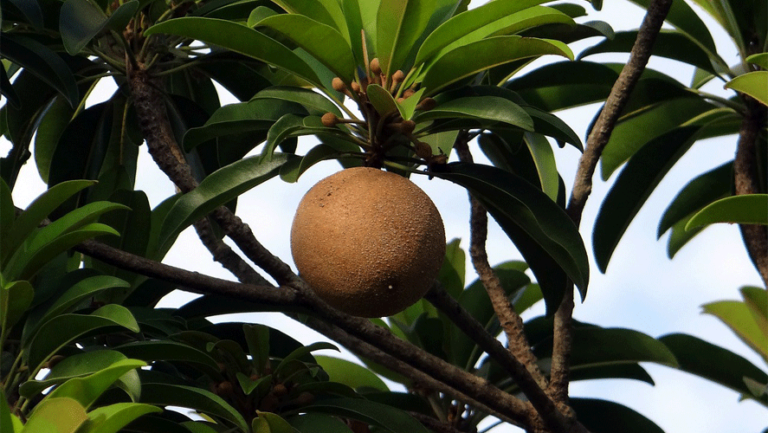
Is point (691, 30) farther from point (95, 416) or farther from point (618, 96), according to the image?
point (95, 416)

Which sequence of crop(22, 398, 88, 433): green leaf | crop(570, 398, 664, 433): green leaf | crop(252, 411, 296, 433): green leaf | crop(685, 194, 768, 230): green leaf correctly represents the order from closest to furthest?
crop(22, 398, 88, 433): green leaf, crop(685, 194, 768, 230): green leaf, crop(252, 411, 296, 433): green leaf, crop(570, 398, 664, 433): green leaf

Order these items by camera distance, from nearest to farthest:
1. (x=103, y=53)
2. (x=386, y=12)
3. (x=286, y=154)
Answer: (x=386, y=12) → (x=286, y=154) → (x=103, y=53)

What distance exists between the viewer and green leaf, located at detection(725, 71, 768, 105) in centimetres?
151

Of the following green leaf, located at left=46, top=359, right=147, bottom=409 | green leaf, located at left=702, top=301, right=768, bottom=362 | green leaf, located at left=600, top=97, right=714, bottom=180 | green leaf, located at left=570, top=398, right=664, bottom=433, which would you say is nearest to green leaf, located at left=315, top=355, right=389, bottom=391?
green leaf, located at left=570, top=398, right=664, bottom=433

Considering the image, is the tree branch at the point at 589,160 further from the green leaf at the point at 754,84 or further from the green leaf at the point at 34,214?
the green leaf at the point at 34,214

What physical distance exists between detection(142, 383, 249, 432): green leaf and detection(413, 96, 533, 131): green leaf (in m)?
0.63

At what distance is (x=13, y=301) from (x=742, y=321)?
1.36m

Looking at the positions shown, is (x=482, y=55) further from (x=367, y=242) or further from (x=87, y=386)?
(x=87, y=386)

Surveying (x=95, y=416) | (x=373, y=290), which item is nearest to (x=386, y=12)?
(x=373, y=290)

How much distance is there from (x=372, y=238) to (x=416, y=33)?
16.6 inches

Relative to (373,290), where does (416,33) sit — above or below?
above

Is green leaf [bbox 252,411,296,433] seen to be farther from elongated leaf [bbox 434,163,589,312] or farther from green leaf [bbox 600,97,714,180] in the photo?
green leaf [bbox 600,97,714,180]

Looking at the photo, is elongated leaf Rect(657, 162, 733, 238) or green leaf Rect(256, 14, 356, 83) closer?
green leaf Rect(256, 14, 356, 83)

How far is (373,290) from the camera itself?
1.49 m
